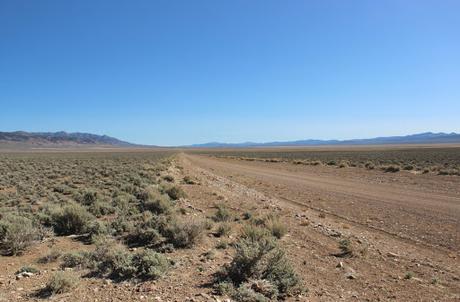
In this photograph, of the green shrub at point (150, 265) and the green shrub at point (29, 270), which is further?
the green shrub at point (29, 270)

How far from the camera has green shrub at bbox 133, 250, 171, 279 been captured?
22.2ft

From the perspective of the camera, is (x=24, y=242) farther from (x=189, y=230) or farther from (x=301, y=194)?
(x=301, y=194)

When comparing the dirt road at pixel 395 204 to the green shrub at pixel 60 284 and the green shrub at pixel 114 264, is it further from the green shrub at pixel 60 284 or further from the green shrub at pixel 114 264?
the green shrub at pixel 60 284

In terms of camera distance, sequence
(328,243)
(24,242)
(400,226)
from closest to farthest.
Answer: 1. (24,242)
2. (328,243)
3. (400,226)

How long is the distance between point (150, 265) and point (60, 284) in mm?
1504

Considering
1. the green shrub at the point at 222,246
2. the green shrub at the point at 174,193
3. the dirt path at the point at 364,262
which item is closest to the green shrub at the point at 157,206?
the green shrub at the point at 174,193

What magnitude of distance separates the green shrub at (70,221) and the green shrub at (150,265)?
4.24 metres

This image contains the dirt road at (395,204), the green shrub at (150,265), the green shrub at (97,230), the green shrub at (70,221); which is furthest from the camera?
the dirt road at (395,204)

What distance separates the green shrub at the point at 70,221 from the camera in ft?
35.3

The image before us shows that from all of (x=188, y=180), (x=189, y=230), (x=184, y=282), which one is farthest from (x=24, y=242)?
(x=188, y=180)

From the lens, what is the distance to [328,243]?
31.8 feet

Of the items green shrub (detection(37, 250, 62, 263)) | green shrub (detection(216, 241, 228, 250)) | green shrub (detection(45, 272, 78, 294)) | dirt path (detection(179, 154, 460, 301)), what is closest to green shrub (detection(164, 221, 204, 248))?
green shrub (detection(216, 241, 228, 250))

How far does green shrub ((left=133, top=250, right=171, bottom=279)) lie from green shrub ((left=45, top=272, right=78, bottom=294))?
1111 millimetres

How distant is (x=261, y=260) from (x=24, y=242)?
218 inches
